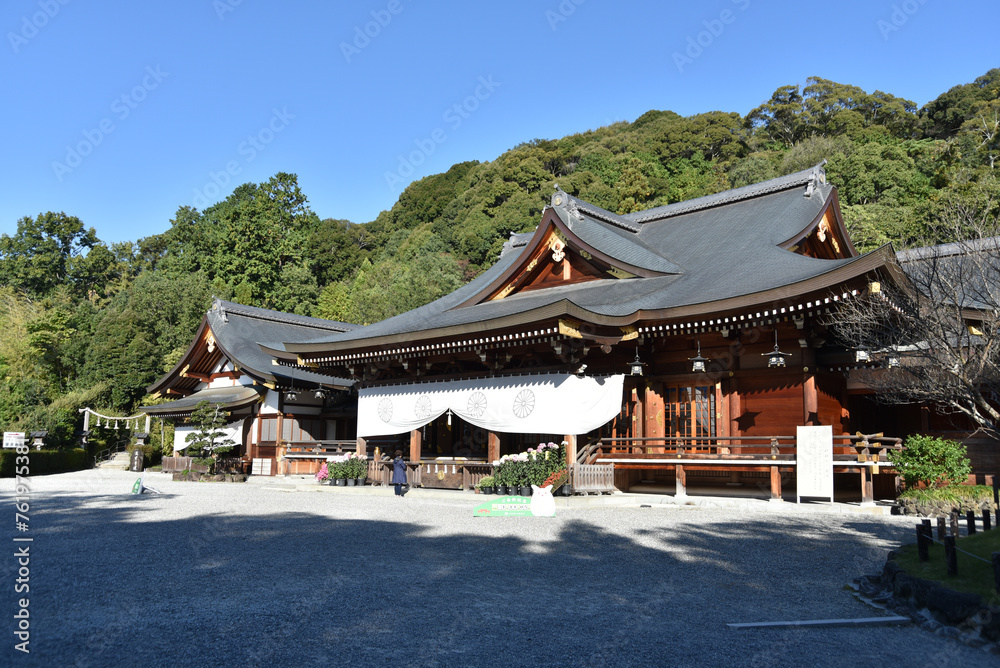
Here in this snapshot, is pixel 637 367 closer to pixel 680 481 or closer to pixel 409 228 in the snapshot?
pixel 680 481

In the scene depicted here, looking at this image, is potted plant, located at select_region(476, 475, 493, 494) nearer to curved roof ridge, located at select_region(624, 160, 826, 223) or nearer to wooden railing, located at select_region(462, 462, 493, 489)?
wooden railing, located at select_region(462, 462, 493, 489)

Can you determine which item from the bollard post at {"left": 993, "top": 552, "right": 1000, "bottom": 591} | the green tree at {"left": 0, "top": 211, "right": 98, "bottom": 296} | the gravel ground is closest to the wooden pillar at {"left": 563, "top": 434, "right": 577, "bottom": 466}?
the gravel ground

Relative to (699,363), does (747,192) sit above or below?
above

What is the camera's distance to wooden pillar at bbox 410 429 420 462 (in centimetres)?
1925

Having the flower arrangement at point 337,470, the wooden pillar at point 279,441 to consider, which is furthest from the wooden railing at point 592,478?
the wooden pillar at point 279,441

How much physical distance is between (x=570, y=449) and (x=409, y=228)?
57.8 meters

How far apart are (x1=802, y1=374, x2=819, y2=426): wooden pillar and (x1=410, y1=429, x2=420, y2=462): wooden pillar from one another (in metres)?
10.0

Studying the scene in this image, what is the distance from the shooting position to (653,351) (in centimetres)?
1681

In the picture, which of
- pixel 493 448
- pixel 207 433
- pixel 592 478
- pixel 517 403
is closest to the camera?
pixel 592 478

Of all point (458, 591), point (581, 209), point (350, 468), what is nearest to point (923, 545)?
point (458, 591)

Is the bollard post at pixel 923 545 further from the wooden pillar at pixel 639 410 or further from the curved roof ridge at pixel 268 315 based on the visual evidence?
the curved roof ridge at pixel 268 315

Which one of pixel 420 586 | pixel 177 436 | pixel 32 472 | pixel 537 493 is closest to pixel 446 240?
pixel 177 436

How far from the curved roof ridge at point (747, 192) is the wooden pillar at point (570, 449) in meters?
9.66

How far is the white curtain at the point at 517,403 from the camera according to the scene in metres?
16.1
